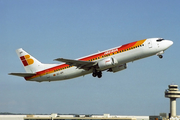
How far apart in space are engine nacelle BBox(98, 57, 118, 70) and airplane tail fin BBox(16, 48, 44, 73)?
49.6 feet

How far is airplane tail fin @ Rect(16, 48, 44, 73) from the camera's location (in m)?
75.8

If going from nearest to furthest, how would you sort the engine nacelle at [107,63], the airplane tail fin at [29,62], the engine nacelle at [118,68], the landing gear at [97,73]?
1. the engine nacelle at [107,63]
2. the landing gear at [97,73]
3. the engine nacelle at [118,68]
4. the airplane tail fin at [29,62]

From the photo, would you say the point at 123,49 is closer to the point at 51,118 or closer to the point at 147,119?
the point at 51,118

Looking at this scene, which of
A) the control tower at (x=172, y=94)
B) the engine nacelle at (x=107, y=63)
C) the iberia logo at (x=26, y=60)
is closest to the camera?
the engine nacelle at (x=107, y=63)

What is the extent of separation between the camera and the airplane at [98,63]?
65125 mm

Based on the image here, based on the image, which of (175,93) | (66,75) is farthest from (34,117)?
(175,93)

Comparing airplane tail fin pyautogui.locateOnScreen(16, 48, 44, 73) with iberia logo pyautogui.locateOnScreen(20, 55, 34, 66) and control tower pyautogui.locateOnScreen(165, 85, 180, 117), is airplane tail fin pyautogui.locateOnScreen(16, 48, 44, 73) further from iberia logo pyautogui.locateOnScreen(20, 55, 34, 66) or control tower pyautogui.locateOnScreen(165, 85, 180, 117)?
control tower pyautogui.locateOnScreen(165, 85, 180, 117)

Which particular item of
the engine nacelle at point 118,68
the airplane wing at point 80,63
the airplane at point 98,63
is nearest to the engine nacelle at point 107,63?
the airplane at point 98,63

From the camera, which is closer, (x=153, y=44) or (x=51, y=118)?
(x=153, y=44)

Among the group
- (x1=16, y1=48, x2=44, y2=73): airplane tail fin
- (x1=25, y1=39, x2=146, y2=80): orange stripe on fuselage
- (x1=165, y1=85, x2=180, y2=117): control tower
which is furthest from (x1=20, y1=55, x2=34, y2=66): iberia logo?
(x1=165, y1=85, x2=180, y2=117): control tower

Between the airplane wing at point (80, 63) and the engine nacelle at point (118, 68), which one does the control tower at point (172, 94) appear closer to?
the engine nacelle at point (118, 68)

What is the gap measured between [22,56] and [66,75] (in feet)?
46.5

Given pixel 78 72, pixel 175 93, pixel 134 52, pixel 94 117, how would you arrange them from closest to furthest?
pixel 134 52, pixel 78 72, pixel 94 117, pixel 175 93

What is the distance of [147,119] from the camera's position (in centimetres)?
14512
